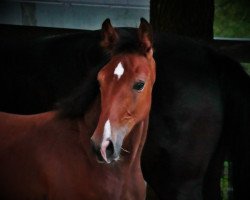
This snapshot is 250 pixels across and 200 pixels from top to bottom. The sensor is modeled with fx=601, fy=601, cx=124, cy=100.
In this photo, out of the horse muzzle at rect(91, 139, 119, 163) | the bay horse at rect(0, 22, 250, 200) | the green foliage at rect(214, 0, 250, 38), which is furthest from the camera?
the green foliage at rect(214, 0, 250, 38)

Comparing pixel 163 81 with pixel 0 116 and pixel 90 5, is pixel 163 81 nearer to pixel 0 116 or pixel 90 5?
pixel 0 116

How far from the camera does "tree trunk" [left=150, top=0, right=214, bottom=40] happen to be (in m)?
5.95

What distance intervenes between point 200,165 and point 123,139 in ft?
3.33

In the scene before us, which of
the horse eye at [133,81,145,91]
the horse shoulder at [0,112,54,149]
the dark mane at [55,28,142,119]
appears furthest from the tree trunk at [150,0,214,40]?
the horse eye at [133,81,145,91]

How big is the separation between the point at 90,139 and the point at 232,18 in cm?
658

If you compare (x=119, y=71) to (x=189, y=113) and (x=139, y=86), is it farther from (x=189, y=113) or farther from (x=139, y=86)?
(x=189, y=113)

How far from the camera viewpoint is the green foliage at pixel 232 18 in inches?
361

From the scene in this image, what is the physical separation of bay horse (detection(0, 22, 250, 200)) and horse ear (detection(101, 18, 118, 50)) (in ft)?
1.51

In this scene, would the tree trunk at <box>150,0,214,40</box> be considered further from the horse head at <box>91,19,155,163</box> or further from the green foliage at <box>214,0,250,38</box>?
the green foliage at <box>214,0,250,38</box>

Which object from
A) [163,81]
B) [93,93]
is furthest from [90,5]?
[93,93]

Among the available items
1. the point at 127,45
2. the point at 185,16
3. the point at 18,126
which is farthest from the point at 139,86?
the point at 185,16

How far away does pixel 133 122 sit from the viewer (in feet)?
11.9

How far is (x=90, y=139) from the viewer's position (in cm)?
374

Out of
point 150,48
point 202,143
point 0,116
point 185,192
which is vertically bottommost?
point 185,192
